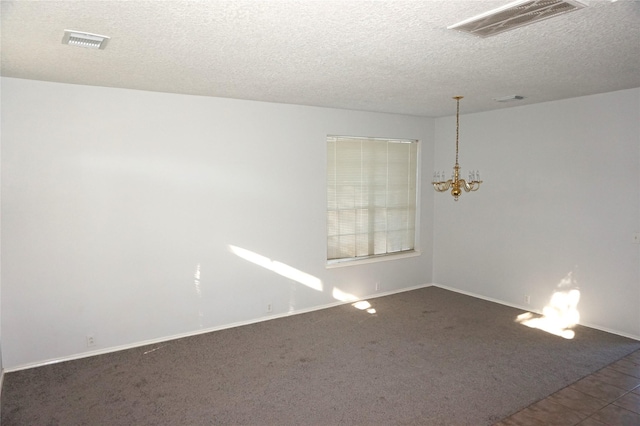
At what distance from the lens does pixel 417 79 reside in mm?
3889

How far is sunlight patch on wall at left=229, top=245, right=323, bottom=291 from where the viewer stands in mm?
5031

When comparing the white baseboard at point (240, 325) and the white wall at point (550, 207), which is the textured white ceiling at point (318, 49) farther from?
the white baseboard at point (240, 325)

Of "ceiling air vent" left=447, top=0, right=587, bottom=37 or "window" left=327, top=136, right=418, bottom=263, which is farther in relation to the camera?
A: "window" left=327, top=136, right=418, bottom=263

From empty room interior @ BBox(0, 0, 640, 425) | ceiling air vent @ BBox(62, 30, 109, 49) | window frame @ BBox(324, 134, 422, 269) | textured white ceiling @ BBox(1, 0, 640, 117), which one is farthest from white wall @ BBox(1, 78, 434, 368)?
ceiling air vent @ BBox(62, 30, 109, 49)

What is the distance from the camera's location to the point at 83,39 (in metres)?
2.71

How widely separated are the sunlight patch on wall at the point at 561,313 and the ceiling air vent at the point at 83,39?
16.8 feet

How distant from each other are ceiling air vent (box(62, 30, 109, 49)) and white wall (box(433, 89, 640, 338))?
4131 mm

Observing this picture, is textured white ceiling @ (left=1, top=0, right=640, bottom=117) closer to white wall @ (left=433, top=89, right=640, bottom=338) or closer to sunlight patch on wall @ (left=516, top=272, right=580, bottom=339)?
white wall @ (left=433, top=89, right=640, bottom=338)

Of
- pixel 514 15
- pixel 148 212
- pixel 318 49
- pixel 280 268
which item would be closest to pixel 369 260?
pixel 280 268

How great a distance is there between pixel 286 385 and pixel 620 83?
14.1ft

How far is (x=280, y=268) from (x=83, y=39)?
334 cm

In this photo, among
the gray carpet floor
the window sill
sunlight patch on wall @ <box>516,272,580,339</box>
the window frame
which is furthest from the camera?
the window sill

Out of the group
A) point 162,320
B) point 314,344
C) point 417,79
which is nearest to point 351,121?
point 417,79

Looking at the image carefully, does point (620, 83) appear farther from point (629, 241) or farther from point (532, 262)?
point (532, 262)
